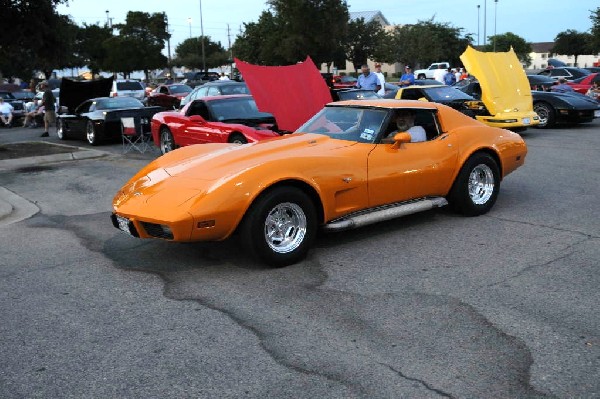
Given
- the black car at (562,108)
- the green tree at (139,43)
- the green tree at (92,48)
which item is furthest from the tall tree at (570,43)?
the black car at (562,108)

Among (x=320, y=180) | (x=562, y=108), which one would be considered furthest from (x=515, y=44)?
(x=320, y=180)

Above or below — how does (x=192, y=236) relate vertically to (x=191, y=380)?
above

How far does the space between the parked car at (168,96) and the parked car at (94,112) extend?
706 centimetres

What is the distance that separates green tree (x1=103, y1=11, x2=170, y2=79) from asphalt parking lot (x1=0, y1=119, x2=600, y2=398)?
68.0 metres

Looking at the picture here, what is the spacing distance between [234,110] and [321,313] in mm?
7663

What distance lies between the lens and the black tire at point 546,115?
1576 centimetres

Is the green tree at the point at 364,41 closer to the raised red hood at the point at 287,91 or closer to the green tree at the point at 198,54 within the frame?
the green tree at the point at 198,54

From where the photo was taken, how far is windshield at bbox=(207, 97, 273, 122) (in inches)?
437

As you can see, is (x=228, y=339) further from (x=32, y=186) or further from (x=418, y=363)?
(x=32, y=186)

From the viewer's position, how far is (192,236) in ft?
15.6

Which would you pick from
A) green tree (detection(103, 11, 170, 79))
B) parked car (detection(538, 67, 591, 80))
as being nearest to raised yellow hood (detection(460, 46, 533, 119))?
parked car (detection(538, 67, 591, 80))

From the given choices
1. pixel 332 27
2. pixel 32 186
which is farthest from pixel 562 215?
pixel 332 27

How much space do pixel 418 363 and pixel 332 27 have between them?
4650 centimetres

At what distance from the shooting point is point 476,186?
6.80 m
